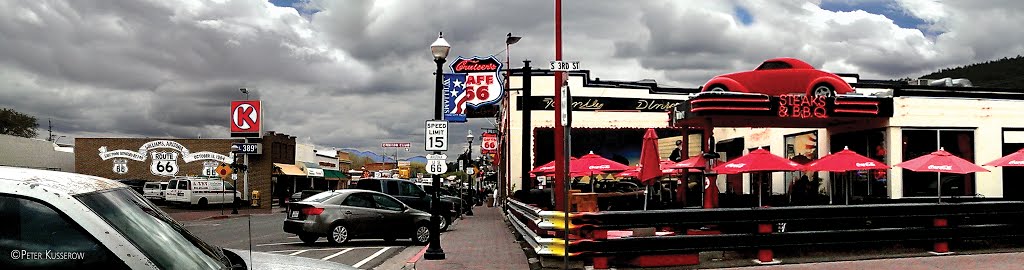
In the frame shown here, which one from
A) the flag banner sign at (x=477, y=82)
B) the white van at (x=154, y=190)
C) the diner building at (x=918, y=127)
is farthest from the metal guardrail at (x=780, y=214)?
the white van at (x=154, y=190)

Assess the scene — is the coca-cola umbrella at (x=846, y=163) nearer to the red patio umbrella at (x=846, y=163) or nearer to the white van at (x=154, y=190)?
the red patio umbrella at (x=846, y=163)

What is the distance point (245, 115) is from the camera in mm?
44594

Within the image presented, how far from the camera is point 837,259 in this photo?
39.4 ft

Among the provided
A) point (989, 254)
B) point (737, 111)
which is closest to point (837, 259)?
point (989, 254)

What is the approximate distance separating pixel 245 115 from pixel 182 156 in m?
10.4

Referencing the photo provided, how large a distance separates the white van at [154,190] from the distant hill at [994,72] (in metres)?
61.4

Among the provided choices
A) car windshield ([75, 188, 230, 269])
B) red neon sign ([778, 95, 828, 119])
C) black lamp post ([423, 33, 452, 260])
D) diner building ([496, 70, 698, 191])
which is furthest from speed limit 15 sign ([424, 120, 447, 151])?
diner building ([496, 70, 698, 191])

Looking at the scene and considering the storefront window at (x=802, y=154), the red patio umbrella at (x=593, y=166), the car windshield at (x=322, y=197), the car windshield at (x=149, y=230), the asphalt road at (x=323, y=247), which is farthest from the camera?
the red patio umbrella at (x=593, y=166)

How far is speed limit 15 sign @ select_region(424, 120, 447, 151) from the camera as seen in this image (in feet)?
50.4

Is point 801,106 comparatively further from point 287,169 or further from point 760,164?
point 287,169

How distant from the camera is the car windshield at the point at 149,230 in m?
3.02

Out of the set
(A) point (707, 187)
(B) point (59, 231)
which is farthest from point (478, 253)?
(B) point (59, 231)

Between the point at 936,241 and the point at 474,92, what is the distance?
25.2 metres

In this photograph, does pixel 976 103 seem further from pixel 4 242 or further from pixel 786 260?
pixel 4 242
